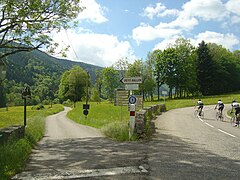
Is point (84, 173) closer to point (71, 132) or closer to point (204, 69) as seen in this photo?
point (71, 132)

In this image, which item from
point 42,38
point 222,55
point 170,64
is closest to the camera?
point 42,38

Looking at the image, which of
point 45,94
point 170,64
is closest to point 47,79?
point 45,94

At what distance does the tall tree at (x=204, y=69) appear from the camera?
76.9 meters

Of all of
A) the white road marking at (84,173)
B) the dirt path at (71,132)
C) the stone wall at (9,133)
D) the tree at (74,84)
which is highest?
the tree at (74,84)

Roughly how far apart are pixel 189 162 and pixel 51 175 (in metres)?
3.46

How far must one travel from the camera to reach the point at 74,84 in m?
104

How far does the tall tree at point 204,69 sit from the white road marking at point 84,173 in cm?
7382

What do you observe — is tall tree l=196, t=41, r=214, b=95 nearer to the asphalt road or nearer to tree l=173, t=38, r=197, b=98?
tree l=173, t=38, r=197, b=98

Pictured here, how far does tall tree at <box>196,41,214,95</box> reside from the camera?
3029 inches

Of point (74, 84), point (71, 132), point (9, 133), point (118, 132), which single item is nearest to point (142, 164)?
point (9, 133)

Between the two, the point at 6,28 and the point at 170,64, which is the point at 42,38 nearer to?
the point at 6,28

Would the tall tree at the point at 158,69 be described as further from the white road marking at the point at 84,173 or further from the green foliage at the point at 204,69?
the white road marking at the point at 84,173

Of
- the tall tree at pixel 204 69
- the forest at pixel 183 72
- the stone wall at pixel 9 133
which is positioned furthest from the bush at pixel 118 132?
the tall tree at pixel 204 69

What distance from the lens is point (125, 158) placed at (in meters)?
7.88
